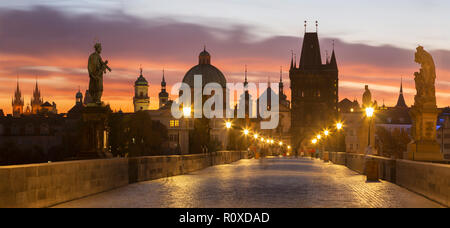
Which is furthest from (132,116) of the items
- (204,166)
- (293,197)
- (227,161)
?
(293,197)

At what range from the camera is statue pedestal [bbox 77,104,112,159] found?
2212 cm

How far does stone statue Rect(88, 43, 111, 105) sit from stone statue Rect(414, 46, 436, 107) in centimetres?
1296

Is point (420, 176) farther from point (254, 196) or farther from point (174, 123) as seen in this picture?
point (174, 123)

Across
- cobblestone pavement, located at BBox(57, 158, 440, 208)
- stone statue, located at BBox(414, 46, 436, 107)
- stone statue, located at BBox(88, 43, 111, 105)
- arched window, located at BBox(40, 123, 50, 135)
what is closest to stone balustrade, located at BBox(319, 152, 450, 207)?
cobblestone pavement, located at BBox(57, 158, 440, 208)

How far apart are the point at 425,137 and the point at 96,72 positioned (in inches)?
518

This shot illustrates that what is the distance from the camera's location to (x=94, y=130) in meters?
22.3

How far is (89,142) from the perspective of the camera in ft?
72.5

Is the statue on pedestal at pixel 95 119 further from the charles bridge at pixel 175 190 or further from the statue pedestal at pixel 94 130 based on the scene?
the charles bridge at pixel 175 190

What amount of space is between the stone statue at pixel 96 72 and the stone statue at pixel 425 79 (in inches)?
510

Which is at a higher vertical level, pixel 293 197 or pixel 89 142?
pixel 89 142

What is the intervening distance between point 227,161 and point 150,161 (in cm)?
3094

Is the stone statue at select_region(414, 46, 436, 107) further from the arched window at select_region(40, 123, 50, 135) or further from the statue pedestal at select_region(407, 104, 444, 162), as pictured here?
the arched window at select_region(40, 123, 50, 135)
